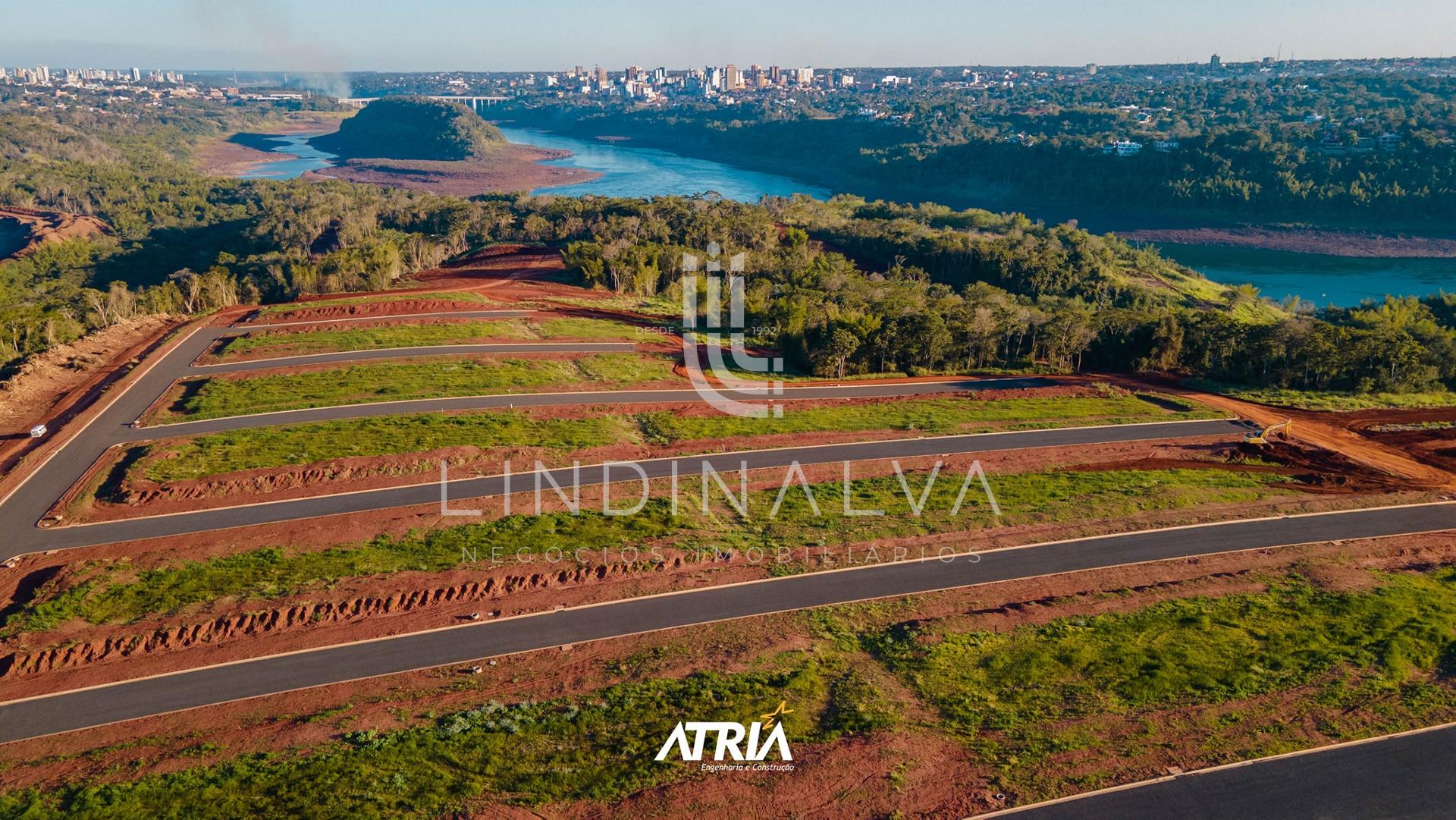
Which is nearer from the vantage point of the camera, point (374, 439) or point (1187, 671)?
point (1187, 671)

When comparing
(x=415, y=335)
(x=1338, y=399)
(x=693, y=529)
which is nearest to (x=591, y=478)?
(x=693, y=529)

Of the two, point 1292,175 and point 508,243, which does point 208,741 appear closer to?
point 508,243

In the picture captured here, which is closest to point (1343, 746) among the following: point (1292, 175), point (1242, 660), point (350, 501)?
point (1242, 660)

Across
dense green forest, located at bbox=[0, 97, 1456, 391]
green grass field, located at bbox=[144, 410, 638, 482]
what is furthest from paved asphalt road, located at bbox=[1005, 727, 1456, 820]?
dense green forest, located at bbox=[0, 97, 1456, 391]

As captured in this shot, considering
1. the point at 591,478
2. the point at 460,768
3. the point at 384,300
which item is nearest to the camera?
the point at 460,768

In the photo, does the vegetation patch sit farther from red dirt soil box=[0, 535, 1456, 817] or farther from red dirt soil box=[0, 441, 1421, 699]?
red dirt soil box=[0, 441, 1421, 699]

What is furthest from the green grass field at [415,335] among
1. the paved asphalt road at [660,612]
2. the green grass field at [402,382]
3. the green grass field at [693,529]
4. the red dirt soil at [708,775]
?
the red dirt soil at [708,775]

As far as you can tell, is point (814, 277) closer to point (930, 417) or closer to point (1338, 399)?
point (930, 417)
